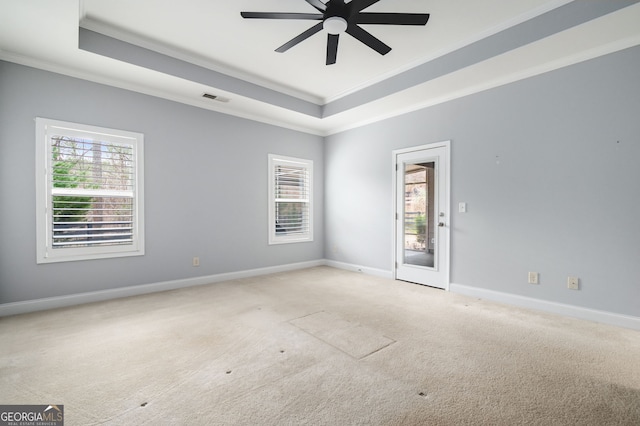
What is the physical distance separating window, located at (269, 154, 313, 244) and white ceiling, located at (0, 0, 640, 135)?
1.24 metres

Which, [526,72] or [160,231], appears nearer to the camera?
[526,72]

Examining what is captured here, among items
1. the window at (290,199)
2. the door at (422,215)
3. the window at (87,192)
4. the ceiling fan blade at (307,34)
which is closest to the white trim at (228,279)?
the door at (422,215)

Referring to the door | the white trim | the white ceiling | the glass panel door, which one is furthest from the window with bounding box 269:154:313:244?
the glass panel door

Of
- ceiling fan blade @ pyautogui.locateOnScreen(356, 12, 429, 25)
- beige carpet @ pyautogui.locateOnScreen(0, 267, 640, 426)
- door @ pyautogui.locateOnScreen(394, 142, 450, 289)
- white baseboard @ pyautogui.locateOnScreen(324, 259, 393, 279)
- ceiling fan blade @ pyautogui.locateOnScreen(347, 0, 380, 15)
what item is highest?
ceiling fan blade @ pyautogui.locateOnScreen(347, 0, 380, 15)

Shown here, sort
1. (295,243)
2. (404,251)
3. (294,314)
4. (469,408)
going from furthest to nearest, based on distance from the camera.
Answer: (295,243), (404,251), (294,314), (469,408)

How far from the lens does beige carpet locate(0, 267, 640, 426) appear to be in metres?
1.67

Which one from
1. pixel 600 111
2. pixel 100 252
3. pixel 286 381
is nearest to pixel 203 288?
pixel 100 252

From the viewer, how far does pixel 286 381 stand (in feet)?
6.43

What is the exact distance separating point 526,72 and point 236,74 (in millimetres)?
3682

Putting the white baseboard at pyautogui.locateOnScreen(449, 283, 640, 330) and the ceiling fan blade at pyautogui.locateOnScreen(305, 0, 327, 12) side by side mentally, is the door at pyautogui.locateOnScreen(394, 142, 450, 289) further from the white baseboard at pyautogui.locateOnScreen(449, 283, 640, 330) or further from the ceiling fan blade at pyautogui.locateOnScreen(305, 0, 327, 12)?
the ceiling fan blade at pyautogui.locateOnScreen(305, 0, 327, 12)

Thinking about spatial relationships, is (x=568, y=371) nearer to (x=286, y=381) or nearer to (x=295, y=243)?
(x=286, y=381)

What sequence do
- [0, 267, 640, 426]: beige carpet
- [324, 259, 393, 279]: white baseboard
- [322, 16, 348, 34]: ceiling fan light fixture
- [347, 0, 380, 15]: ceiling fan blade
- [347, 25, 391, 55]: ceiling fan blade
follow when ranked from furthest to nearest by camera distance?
[324, 259, 393, 279]: white baseboard
[347, 25, 391, 55]: ceiling fan blade
[322, 16, 348, 34]: ceiling fan light fixture
[347, 0, 380, 15]: ceiling fan blade
[0, 267, 640, 426]: beige carpet

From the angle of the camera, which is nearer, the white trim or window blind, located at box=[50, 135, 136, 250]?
the white trim

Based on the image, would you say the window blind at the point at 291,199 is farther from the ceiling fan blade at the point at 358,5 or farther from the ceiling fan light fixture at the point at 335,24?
the ceiling fan blade at the point at 358,5
